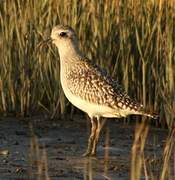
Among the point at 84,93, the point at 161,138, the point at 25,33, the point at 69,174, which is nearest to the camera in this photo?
the point at 69,174

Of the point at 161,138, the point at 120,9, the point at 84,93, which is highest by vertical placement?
the point at 120,9

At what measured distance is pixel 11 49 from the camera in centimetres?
976

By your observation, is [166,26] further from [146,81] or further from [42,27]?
[42,27]

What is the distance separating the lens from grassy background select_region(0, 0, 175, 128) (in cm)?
947

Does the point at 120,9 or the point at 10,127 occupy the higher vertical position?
the point at 120,9

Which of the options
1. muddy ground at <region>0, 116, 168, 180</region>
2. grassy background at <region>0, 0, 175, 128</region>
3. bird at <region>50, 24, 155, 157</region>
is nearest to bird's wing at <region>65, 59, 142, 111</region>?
bird at <region>50, 24, 155, 157</region>

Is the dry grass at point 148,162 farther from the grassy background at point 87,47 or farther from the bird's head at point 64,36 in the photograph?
the grassy background at point 87,47

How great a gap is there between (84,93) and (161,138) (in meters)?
1.37

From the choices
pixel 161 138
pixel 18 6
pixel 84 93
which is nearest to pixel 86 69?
pixel 84 93

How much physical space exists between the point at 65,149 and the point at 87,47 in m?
A: 1.80

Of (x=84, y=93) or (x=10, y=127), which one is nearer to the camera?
(x=84, y=93)

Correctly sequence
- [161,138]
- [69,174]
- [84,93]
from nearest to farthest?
[69,174] < [84,93] < [161,138]

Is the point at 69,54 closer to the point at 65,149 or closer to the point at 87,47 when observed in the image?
the point at 65,149

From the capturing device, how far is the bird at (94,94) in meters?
7.86
